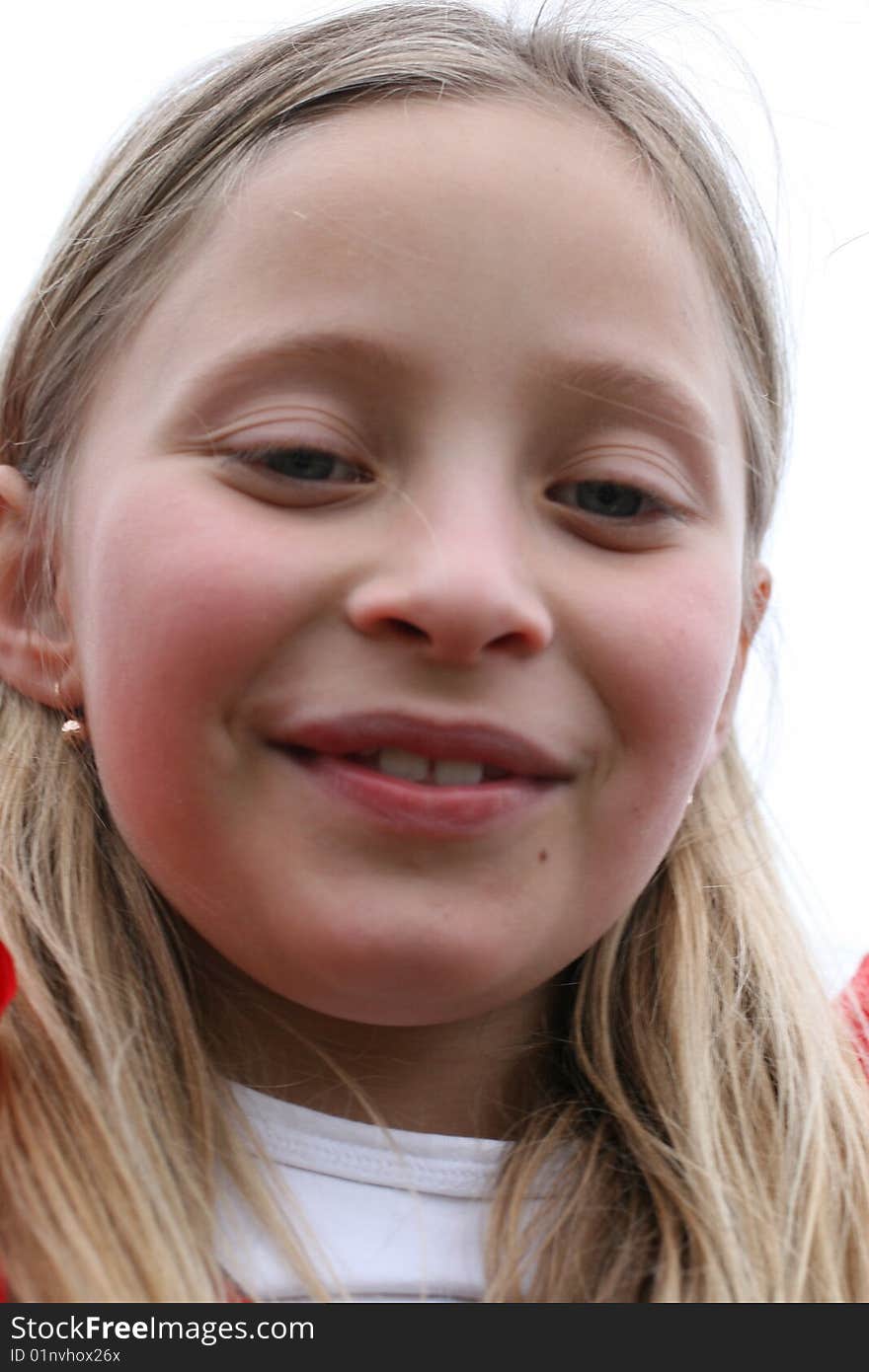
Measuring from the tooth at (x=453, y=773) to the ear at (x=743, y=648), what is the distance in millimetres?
318

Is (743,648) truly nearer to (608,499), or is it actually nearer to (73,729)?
(608,499)

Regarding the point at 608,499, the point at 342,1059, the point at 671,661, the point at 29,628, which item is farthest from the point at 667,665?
the point at 29,628

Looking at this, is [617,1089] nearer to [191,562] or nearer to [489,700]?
[489,700]

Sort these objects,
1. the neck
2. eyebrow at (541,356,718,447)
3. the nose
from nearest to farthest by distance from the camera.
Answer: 1. the nose
2. eyebrow at (541,356,718,447)
3. the neck

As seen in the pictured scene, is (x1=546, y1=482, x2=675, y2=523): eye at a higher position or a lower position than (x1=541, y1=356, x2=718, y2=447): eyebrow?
lower

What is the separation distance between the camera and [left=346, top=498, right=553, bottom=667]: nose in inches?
41.3

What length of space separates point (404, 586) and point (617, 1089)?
0.57 meters

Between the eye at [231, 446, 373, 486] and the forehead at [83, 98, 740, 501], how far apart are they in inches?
2.7

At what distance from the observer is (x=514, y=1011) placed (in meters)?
1.39

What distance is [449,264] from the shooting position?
1.13 m

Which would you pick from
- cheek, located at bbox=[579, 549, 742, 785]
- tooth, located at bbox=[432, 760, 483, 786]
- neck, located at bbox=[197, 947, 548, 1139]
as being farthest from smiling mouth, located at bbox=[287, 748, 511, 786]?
neck, located at bbox=[197, 947, 548, 1139]

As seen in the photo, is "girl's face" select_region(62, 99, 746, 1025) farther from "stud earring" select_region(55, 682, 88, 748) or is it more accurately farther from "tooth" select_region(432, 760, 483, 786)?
"stud earring" select_region(55, 682, 88, 748)

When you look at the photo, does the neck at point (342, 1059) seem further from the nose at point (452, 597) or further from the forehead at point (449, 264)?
the forehead at point (449, 264)

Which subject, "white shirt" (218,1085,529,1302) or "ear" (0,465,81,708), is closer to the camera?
"white shirt" (218,1085,529,1302)
